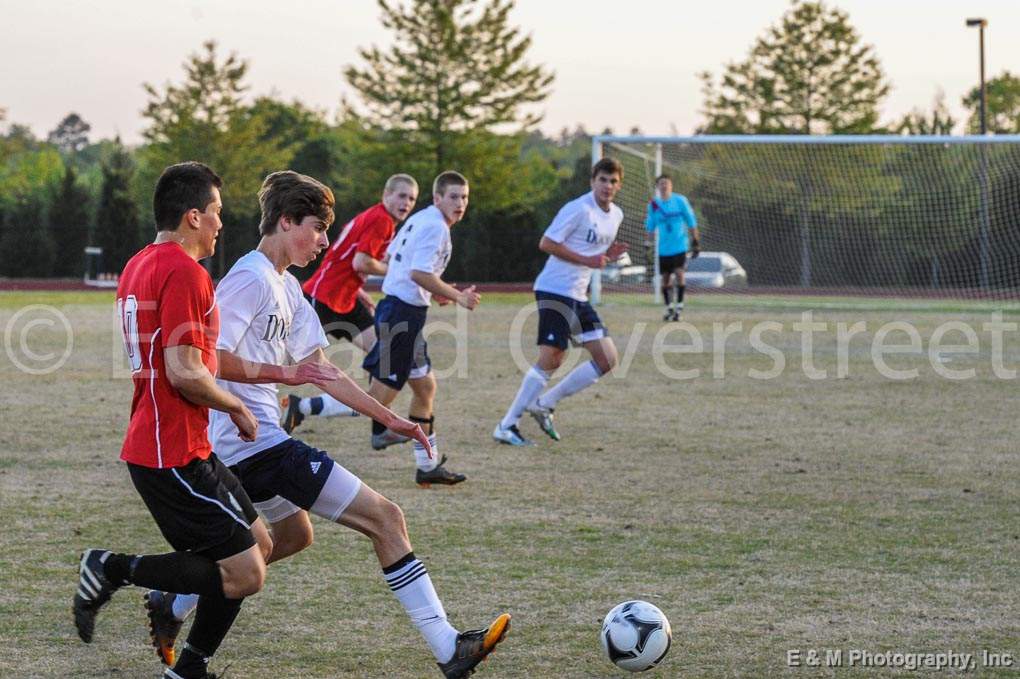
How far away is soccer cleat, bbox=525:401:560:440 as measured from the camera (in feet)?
33.2

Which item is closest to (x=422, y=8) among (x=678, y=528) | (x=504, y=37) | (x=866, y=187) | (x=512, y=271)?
(x=504, y=37)

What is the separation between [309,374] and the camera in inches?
178

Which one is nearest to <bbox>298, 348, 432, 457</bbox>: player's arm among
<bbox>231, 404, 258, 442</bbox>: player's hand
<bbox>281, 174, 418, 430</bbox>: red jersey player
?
<bbox>231, 404, 258, 442</bbox>: player's hand

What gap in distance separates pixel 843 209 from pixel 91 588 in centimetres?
2939

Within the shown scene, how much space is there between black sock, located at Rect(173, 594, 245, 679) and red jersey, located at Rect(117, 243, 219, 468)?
55 cm

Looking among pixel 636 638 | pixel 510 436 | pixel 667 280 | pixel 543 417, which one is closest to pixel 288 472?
pixel 636 638

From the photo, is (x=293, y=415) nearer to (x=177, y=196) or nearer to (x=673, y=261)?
(x=177, y=196)

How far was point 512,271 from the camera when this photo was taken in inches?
1602

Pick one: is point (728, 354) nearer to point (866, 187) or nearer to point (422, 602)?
point (422, 602)

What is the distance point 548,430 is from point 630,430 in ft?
2.83

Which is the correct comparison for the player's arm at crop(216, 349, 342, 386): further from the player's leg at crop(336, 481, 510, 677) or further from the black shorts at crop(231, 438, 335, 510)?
→ the player's leg at crop(336, 481, 510, 677)

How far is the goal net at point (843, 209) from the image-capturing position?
96.4 ft

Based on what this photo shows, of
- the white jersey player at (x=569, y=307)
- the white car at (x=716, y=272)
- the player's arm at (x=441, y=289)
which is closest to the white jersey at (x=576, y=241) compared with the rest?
the white jersey player at (x=569, y=307)

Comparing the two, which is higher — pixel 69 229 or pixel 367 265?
pixel 69 229
